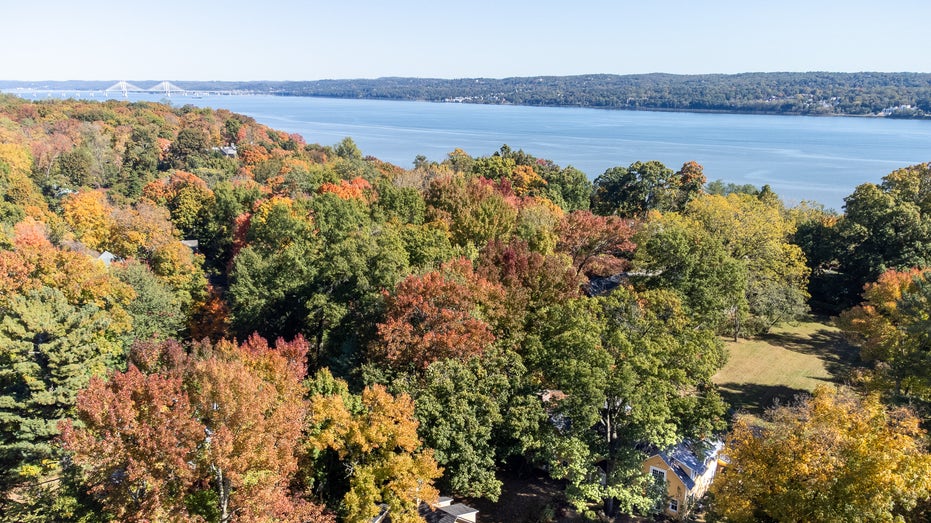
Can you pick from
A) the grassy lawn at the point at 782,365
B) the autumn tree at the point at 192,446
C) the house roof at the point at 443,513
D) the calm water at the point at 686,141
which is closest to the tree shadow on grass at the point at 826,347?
the grassy lawn at the point at 782,365

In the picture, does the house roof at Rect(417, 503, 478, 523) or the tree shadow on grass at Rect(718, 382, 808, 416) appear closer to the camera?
the house roof at Rect(417, 503, 478, 523)

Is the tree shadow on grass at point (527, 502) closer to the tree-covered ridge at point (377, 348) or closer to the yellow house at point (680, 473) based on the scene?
the tree-covered ridge at point (377, 348)

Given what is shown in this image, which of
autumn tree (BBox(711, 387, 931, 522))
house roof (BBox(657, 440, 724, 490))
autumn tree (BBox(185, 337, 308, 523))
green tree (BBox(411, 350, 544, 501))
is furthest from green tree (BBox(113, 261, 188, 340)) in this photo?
autumn tree (BBox(711, 387, 931, 522))

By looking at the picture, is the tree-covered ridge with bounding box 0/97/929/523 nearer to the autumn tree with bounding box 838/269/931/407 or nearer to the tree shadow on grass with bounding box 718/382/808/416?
the autumn tree with bounding box 838/269/931/407

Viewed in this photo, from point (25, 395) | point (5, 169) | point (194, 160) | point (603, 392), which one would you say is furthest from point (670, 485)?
point (194, 160)

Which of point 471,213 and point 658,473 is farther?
point 471,213

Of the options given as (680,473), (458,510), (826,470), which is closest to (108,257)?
(458,510)

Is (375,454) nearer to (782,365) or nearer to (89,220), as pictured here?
(782,365)
